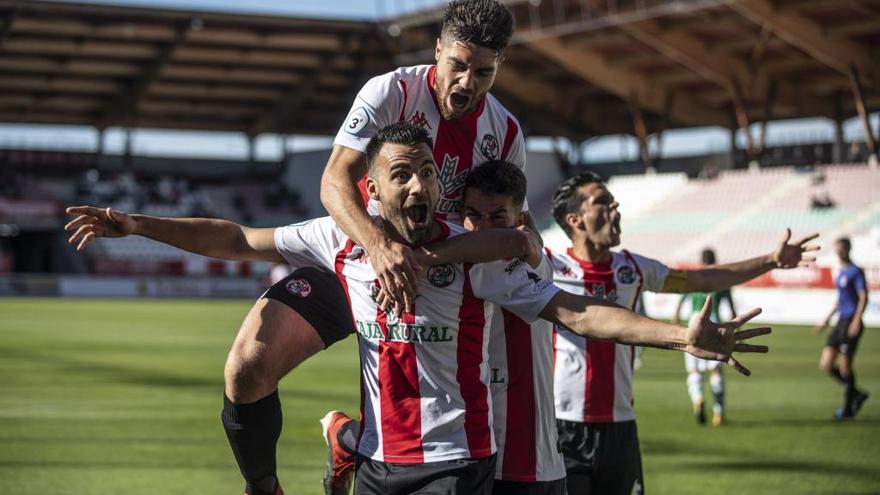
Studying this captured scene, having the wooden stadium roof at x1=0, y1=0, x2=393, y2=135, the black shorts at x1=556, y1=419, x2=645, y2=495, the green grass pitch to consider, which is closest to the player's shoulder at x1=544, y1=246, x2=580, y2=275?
the black shorts at x1=556, y1=419, x2=645, y2=495

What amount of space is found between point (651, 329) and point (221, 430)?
27.2 ft

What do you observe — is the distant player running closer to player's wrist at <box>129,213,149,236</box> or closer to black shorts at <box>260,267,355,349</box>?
black shorts at <box>260,267,355,349</box>

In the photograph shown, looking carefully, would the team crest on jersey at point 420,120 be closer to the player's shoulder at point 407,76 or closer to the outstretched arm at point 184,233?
the player's shoulder at point 407,76

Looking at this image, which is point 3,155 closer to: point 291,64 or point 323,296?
point 291,64

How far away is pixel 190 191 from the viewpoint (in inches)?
2312

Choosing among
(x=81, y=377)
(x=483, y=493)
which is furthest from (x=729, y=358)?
(x=81, y=377)

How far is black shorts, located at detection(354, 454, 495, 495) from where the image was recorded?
3.90 metres

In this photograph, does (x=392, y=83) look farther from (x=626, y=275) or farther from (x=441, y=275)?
(x=626, y=275)

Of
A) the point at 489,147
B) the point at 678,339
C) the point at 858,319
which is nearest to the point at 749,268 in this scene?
the point at 489,147

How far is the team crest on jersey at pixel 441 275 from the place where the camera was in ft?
13.1

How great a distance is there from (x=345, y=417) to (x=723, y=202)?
38.8 m

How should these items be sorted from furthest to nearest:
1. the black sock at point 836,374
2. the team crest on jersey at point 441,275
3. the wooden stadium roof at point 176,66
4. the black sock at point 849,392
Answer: the wooden stadium roof at point 176,66
the black sock at point 836,374
the black sock at point 849,392
the team crest on jersey at point 441,275

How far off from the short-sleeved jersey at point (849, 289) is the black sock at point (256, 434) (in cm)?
1046

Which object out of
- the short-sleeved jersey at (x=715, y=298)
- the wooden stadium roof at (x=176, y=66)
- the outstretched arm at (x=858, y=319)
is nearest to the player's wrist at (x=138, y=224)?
the short-sleeved jersey at (x=715, y=298)
